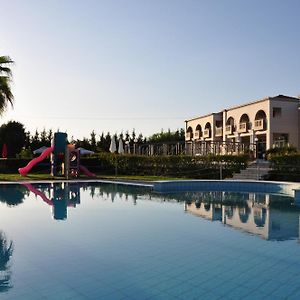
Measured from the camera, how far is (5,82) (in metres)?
22.8

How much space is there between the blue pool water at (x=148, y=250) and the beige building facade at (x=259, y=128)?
16.7m

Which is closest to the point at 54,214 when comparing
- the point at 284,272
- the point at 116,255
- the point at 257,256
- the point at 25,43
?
the point at 116,255

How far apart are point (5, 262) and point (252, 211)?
7.82m

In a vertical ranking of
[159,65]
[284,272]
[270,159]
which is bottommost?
[284,272]

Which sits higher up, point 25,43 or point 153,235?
point 25,43

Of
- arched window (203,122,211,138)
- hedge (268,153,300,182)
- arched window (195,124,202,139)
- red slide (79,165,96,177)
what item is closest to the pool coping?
hedge (268,153,300,182)

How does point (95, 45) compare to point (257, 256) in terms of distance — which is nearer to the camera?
point (257, 256)

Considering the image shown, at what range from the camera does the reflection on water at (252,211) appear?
9039 mm

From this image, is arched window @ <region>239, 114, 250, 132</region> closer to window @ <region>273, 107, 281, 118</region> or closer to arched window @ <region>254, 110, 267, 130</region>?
arched window @ <region>254, 110, 267, 130</region>

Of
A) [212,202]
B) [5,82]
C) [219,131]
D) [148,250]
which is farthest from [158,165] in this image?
[148,250]

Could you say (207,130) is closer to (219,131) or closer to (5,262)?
(219,131)

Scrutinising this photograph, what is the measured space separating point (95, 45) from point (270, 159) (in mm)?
10758

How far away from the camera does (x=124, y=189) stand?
18.2 m

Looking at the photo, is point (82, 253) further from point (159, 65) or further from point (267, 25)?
point (159, 65)
